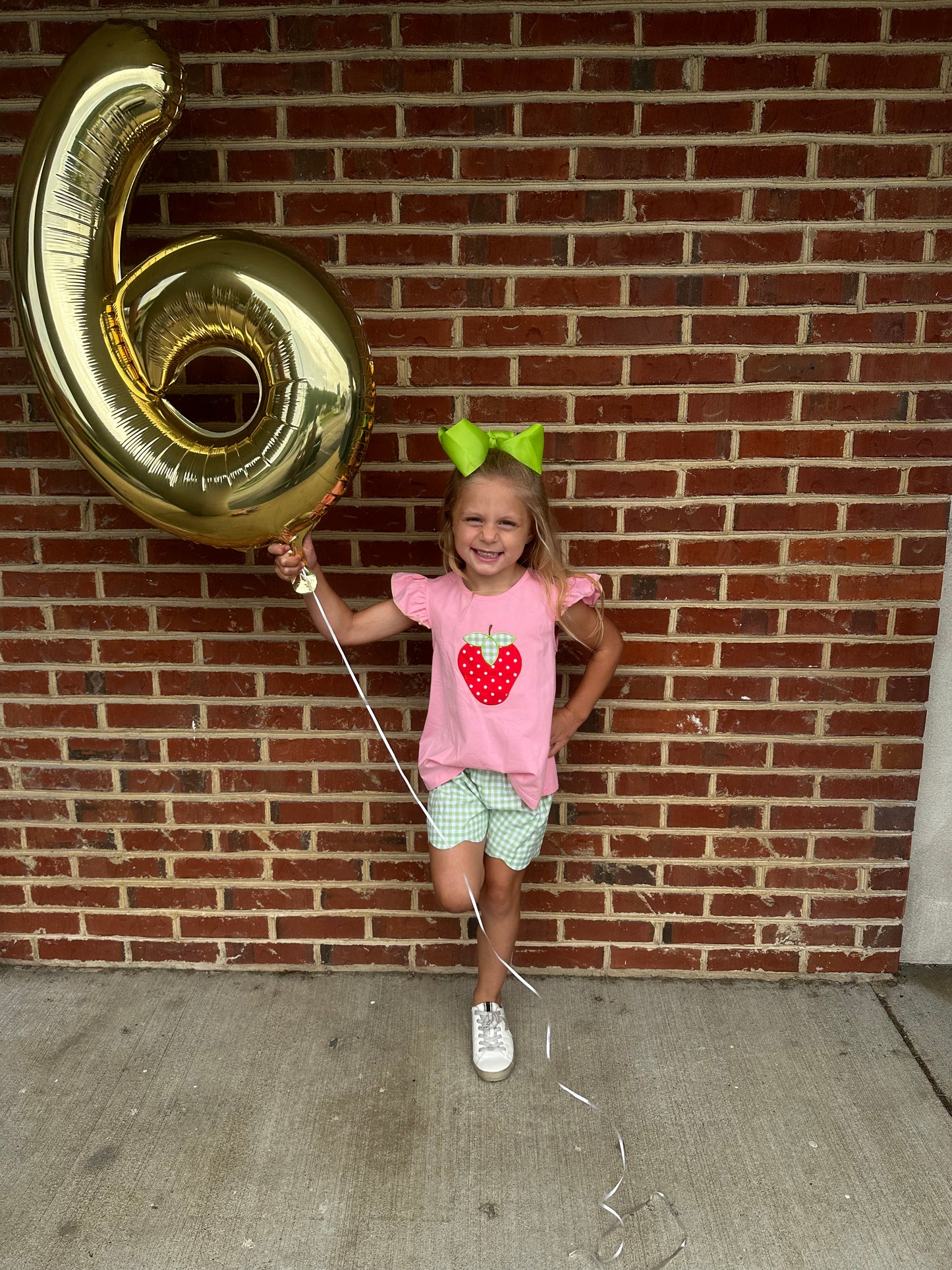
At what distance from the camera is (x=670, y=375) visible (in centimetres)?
236

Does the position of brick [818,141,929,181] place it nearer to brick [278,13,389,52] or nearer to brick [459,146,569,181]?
brick [459,146,569,181]

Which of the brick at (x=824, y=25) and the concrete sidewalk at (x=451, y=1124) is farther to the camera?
the brick at (x=824, y=25)

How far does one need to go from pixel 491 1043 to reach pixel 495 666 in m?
0.93

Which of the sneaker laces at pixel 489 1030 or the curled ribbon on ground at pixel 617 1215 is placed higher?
the sneaker laces at pixel 489 1030

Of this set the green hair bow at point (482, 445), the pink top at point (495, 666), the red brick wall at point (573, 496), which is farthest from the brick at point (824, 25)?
the pink top at point (495, 666)

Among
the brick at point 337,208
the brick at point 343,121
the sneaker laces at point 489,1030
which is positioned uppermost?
the brick at point 343,121

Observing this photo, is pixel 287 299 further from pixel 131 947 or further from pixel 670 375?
pixel 131 947

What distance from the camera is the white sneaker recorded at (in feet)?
7.47

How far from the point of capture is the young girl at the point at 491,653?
6.82 feet

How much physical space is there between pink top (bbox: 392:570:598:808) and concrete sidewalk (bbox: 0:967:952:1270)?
2.34 ft

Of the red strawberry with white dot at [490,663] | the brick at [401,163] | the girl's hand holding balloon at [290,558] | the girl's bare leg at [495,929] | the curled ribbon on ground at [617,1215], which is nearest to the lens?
the curled ribbon on ground at [617,1215]

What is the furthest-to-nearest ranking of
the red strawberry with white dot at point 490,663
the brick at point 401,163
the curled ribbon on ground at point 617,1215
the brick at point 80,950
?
the brick at point 80,950 < the brick at point 401,163 < the red strawberry with white dot at point 490,663 < the curled ribbon on ground at point 617,1215

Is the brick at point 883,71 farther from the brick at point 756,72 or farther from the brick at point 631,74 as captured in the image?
the brick at point 631,74

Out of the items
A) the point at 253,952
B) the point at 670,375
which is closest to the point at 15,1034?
the point at 253,952
